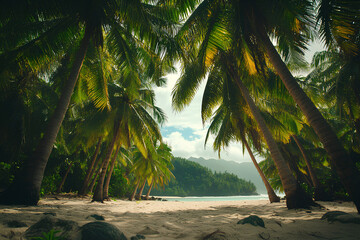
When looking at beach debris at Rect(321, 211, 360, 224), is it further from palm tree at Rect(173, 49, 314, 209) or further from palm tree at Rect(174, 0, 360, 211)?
palm tree at Rect(173, 49, 314, 209)

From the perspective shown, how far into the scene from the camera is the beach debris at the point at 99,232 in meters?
1.96

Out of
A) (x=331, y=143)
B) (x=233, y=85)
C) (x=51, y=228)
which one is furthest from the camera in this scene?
(x=233, y=85)

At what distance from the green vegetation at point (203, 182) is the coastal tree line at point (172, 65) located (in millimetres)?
58381

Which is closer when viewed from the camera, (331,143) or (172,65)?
(331,143)

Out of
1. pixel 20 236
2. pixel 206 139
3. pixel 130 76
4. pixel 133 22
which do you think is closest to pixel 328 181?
pixel 206 139

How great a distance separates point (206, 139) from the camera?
11.8m

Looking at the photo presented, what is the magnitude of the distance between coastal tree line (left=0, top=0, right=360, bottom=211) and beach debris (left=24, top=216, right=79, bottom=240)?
320 centimetres

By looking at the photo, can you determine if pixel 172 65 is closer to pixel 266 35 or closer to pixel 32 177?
pixel 266 35

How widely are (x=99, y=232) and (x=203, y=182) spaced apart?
6811 centimetres

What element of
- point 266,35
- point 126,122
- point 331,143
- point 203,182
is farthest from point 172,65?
point 203,182

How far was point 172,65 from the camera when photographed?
23.3 ft

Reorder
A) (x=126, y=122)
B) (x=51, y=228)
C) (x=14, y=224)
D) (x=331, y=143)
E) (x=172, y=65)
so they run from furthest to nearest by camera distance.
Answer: (x=126, y=122), (x=172, y=65), (x=331, y=143), (x=14, y=224), (x=51, y=228)

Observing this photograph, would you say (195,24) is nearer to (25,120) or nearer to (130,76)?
(130,76)

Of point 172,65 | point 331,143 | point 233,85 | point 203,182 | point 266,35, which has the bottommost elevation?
point 331,143
